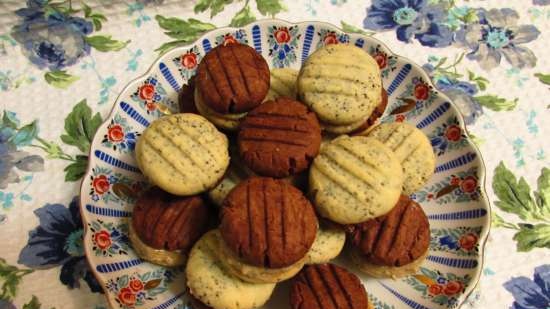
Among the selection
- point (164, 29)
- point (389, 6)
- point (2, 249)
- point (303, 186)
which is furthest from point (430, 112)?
point (2, 249)

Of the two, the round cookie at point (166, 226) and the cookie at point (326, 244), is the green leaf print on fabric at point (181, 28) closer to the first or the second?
the round cookie at point (166, 226)

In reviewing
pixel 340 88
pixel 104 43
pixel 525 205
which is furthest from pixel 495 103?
pixel 104 43

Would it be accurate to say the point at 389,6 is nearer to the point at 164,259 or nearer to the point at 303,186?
the point at 303,186

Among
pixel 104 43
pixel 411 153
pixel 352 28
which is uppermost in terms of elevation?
pixel 352 28

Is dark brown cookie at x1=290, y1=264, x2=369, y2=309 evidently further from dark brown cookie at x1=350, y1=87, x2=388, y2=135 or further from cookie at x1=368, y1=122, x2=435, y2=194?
dark brown cookie at x1=350, y1=87, x2=388, y2=135

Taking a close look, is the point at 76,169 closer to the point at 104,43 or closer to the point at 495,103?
the point at 104,43

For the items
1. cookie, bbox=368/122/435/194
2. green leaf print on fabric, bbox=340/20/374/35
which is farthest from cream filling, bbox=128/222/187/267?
green leaf print on fabric, bbox=340/20/374/35
